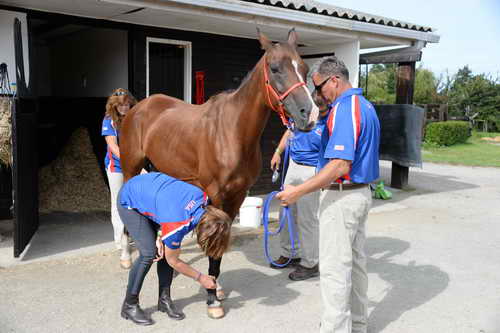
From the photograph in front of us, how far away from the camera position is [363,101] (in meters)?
2.71

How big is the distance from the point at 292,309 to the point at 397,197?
5442 mm

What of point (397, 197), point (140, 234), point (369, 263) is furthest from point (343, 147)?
point (397, 197)

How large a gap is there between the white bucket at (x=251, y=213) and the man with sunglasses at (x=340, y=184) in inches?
116

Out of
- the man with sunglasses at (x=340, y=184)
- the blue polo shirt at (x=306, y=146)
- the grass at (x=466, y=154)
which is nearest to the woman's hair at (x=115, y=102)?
the blue polo shirt at (x=306, y=146)

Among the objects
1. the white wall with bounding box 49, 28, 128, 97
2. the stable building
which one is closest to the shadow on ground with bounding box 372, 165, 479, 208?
the stable building

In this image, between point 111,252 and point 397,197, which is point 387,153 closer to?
point 397,197

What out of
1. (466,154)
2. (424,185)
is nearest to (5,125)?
(424,185)

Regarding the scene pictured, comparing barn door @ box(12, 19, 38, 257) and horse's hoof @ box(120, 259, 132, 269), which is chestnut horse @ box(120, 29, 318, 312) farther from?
barn door @ box(12, 19, 38, 257)

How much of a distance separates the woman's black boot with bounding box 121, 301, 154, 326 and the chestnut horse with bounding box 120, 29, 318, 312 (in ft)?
1.55

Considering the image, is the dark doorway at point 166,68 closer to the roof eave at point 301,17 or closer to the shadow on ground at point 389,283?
the roof eave at point 301,17

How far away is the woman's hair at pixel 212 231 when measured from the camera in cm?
266

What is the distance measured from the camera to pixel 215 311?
3.27 m

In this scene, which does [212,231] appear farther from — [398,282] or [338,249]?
[398,282]

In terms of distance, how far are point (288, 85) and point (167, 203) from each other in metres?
1.12
